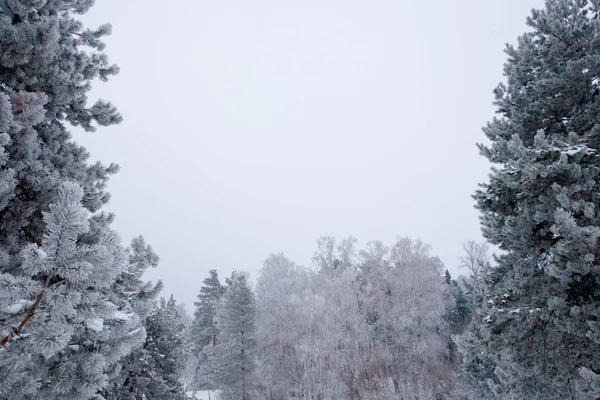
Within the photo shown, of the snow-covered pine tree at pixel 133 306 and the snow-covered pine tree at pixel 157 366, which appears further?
the snow-covered pine tree at pixel 157 366

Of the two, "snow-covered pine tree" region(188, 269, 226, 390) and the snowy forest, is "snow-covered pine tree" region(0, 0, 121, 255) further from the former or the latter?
"snow-covered pine tree" region(188, 269, 226, 390)

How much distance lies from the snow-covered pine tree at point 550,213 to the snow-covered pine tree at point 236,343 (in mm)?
20076

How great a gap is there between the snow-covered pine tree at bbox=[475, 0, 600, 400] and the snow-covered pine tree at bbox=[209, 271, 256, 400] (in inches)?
790

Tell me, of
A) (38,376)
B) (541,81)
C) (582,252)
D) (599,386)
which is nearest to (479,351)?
(599,386)

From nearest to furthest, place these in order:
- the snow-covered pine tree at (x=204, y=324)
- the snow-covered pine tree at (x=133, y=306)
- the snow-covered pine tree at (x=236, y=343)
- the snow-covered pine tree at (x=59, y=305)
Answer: the snow-covered pine tree at (x=59, y=305) < the snow-covered pine tree at (x=133, y=306) < the snow-covered pine tree at (x=236, y=343) < the snow-covered pine tree at (x=204, y=324)

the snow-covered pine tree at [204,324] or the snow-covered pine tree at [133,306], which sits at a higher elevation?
the snow-covered pine tree at [204,324]

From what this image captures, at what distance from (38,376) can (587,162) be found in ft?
28.1

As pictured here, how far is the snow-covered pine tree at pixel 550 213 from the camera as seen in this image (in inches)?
215

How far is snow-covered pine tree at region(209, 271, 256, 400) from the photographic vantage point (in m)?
23.8

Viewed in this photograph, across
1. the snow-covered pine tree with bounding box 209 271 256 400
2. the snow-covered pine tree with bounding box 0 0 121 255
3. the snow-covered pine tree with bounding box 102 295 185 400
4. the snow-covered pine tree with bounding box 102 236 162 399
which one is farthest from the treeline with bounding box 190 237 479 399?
the snow-covered pine tree with bounding box 0 0 121 255

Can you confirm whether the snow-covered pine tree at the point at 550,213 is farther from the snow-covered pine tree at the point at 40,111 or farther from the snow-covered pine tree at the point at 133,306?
the snow-covered pine tree at the point at 40,111

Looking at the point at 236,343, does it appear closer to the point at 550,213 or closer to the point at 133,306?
the point at 133,306

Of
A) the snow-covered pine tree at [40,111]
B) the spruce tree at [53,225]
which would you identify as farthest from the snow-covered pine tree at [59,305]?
the snow-covered pine tree at [40,111]

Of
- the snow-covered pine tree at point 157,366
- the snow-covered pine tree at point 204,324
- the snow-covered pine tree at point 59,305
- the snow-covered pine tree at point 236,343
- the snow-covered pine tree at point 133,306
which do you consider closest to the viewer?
the snow-covered pine tree at point 59,305
